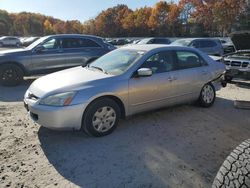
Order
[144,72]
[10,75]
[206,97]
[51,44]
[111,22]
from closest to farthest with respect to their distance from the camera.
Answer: [144,72] → [206,97] → [10,75] → [51,44] → [111,22]

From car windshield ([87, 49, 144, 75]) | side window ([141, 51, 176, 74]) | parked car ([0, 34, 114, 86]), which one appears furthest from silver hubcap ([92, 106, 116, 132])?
parked car ([0, 34, 114, 86])

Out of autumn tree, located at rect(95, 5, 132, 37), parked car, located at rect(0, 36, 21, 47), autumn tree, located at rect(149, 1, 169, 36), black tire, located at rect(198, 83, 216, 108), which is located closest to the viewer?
black tire, located at rect(198, 83, 216, 108)

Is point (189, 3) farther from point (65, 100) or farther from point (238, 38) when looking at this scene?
point (65, 100)

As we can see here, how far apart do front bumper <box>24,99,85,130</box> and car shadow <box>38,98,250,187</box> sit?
1.07 ft

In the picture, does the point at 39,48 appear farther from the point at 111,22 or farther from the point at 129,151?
the point at 111,22

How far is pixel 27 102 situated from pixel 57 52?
532 cm

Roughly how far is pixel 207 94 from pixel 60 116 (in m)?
3.63

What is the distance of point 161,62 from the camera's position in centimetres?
572

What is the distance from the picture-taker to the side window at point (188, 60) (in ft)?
19.8

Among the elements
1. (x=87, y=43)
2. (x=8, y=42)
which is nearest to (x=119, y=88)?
(x=87, y=43)

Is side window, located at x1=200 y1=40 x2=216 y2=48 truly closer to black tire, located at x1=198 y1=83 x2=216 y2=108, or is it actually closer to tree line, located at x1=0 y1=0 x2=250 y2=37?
black tire, located at x1=198 y1=83 x2=216 y2=108

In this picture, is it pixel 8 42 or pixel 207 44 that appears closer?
pixel 207 44

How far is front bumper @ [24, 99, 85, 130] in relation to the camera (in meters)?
4.46

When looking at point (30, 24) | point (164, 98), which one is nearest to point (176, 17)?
point (30, 24)
